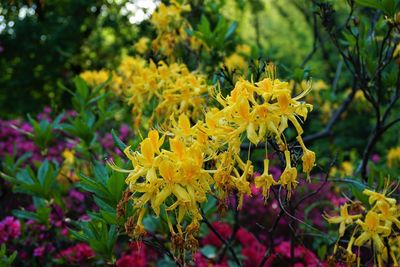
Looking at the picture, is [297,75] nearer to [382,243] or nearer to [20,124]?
[382,243]

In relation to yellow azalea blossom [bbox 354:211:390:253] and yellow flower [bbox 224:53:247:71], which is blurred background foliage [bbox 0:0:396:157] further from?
yellow azalea blossom [bbox 354:211:390:253]

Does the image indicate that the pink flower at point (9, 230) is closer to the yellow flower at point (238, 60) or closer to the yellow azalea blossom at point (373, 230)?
the yellow flower at point (238, 60)

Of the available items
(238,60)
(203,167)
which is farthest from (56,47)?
(203,167)

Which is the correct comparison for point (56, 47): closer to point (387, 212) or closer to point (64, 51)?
point (64, 51)

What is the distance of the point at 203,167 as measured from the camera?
71.6 inches

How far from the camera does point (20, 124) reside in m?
6.11

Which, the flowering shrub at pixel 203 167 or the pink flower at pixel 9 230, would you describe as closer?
the flowering shrub at pixel 203 167

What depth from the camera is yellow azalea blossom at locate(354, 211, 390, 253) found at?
5.45 ft

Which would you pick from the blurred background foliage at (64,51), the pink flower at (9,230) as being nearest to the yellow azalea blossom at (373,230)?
the pink flower at (9,230)

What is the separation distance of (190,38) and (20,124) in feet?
10.8

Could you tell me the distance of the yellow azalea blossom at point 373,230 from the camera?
1661 millimetres

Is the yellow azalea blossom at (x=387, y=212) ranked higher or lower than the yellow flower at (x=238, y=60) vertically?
higher

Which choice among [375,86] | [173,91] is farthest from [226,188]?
[375,86]

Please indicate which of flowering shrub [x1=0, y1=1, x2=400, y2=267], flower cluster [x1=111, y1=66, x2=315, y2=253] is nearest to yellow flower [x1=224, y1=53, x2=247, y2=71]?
flowering shrub [x1=0, y1=1, x2=400, y2=267]
